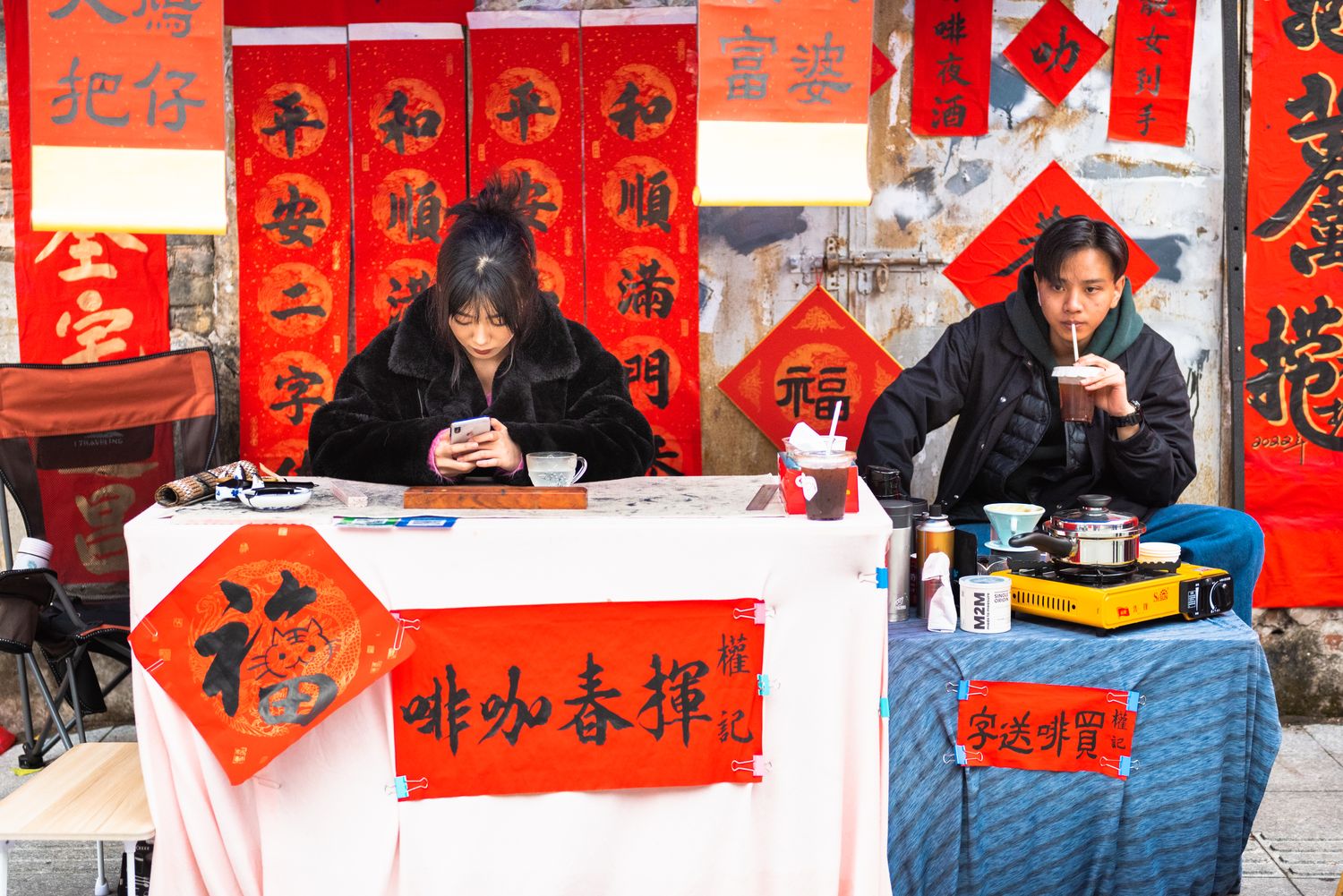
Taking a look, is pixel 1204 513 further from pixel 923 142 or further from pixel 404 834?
pixel 404 834

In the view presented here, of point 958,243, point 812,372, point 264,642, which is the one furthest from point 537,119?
point 264,642

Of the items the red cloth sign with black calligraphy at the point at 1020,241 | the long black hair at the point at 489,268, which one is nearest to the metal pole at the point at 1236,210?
the red cloth sign with black calligraphy at the point at 1020,241

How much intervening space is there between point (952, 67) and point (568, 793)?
322cm

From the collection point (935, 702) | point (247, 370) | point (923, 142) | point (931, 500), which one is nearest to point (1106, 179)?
point (923, 142)

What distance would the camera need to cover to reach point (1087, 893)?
315 centimetres

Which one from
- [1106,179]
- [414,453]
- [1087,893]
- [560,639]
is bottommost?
[1087,893]

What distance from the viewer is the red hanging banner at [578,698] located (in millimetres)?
2895

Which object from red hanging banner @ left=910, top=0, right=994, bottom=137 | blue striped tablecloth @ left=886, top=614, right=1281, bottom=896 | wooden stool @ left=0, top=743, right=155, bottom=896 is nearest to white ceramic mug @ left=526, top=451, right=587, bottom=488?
blue striped tablecloth @ left=886, top=614, right=1281, bottom=896

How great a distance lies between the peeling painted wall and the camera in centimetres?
478

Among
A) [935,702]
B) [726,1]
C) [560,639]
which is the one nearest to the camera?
[560,639]

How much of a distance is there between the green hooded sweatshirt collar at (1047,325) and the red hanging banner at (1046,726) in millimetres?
1471

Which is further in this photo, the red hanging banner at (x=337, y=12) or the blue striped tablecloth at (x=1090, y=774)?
the red hanging banner at (x=337, y=12)

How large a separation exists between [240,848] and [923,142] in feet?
11.5

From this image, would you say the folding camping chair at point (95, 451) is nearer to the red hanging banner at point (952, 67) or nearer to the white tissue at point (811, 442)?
the white tissue at point (811, 442)
